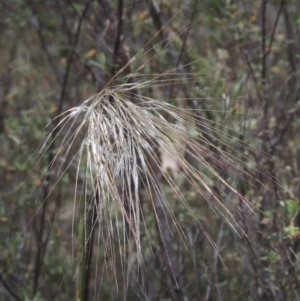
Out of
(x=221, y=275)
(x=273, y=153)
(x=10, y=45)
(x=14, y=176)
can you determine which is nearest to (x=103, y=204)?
(x=273, y=153)

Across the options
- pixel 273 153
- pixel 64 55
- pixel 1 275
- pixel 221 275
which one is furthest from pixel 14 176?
pixel 273 153

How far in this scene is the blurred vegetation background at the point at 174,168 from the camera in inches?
142

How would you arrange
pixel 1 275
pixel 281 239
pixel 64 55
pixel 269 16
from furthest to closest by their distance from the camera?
pixel 269 16, pixel 64 55, pixel 1 275, pixel 281 239

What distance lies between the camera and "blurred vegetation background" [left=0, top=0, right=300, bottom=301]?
11.8 ft

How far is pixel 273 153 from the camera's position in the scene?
412cm

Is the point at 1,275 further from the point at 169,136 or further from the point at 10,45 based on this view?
the point at 10,45

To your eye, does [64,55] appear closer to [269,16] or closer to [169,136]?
→ [269,16]

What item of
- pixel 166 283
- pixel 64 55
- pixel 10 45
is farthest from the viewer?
pixel 10 45

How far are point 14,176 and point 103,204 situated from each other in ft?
10.7

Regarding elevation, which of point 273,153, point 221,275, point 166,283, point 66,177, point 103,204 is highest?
point 103,204

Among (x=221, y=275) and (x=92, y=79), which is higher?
(x=92, y=79)

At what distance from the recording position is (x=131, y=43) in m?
5.64

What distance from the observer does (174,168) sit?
4027 mm

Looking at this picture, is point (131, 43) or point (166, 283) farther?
point (131, 43)
